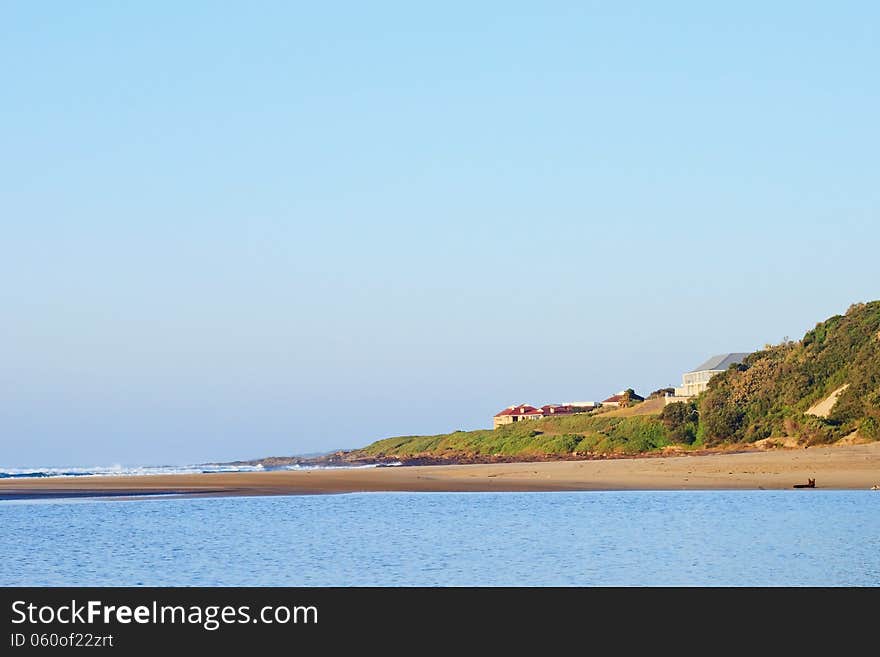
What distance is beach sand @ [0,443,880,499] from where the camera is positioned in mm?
48250

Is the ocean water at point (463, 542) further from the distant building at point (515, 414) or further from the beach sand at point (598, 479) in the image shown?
the distant building at point (515, 414)

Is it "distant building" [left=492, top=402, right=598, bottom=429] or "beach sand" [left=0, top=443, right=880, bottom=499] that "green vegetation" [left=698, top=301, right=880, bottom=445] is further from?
"distant building" [left=492, top=402, right=598, bottom=429]

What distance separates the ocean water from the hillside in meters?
22.5

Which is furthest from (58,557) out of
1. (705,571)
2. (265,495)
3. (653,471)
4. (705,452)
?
(705,452)

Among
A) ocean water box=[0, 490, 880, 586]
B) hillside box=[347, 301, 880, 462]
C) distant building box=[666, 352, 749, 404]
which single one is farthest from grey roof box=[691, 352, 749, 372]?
ocean water box=[0, 490, 880, 586]

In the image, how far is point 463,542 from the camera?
28.6m

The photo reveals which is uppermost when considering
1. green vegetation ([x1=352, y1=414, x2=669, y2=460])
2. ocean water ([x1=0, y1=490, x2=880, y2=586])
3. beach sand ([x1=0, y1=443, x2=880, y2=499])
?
green vegetation ([x1=352, y1=414, x2=669, y2=460])

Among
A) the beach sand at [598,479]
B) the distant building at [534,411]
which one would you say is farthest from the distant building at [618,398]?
the beach sand at [598,479]

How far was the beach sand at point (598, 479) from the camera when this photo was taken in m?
48.2

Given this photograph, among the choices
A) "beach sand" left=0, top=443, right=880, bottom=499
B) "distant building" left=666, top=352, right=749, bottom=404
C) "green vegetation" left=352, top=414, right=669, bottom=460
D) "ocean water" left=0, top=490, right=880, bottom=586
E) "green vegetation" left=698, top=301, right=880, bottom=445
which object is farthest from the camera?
"distant building" left=666, top=352, right=749, bottom=404

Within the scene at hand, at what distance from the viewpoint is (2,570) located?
24.2 meters

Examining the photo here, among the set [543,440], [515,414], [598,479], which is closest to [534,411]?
[515,414]
